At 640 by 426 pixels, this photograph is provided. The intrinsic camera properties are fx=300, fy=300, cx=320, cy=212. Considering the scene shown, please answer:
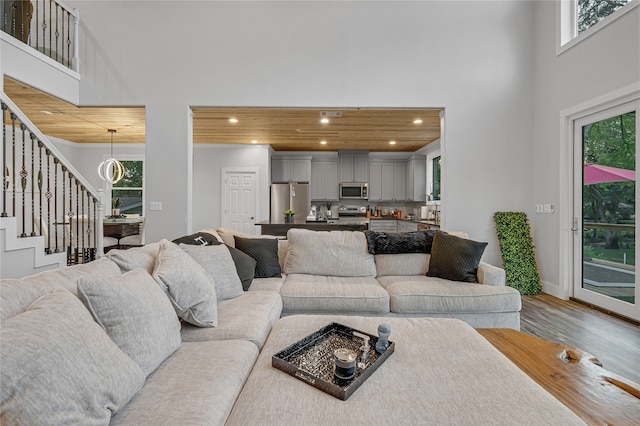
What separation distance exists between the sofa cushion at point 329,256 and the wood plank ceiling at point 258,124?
2038 millimetres

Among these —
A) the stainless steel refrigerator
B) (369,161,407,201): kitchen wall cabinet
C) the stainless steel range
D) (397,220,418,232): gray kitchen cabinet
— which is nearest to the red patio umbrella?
(397,220,418,232): gray kitchen cabinet

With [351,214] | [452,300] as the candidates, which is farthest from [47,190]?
[351,214]

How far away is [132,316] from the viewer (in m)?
1.17

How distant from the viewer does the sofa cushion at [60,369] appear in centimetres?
73

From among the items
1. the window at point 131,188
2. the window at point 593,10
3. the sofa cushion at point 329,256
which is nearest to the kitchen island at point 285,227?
the sofa cushion at point 329,256

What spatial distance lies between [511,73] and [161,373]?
5096 mm

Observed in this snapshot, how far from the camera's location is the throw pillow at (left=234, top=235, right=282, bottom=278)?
2.85 metres

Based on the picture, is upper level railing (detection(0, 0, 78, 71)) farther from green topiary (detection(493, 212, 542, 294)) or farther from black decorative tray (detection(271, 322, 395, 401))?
green topiary (detection(493, 212, 542, 294))

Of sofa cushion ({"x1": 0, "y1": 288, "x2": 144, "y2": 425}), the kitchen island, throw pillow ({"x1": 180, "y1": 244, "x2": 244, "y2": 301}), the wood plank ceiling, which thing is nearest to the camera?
sofa cushion ({"x1": 0, "y1": 288, "x2": 144, "y2": 425})

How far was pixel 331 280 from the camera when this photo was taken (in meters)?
2.80

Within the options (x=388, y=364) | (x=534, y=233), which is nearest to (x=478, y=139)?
(x=534, y=233)

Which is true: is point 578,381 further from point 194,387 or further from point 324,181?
point 324,181

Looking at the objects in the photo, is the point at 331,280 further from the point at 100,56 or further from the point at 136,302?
the point at 100,56

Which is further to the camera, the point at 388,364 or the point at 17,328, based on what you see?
the point at 388,364
